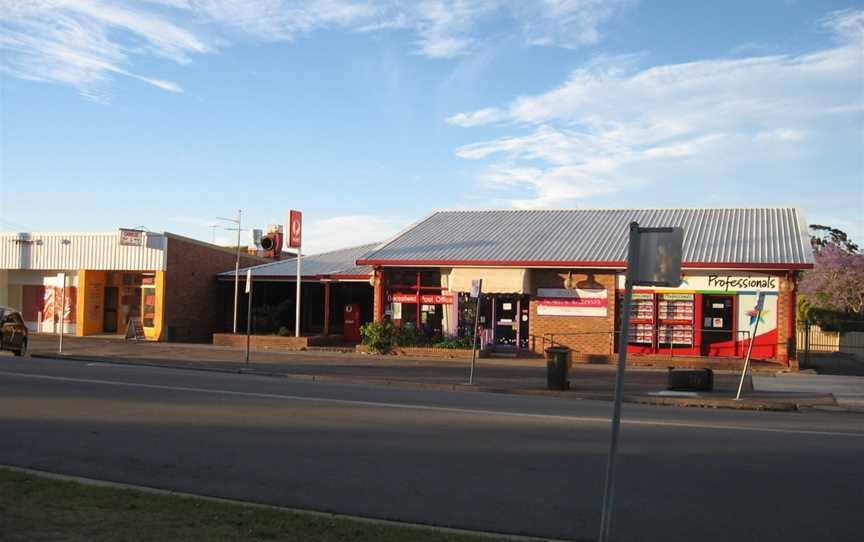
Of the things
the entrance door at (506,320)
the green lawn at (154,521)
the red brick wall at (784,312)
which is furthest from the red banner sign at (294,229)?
the green lawn at (154,521)

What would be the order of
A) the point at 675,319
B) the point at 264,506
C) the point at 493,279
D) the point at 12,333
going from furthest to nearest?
1. the point at 493,279
2. the point at 675,319
3. the point at 12,333
4. the point at 264,506

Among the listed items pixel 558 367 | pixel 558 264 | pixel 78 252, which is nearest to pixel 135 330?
pixel 78 252

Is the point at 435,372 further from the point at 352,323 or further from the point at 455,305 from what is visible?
the point at 352,323

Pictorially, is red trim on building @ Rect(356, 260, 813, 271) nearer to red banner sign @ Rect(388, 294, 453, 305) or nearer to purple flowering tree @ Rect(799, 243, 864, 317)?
red banner sign @ Rect(388, 294, 453, 305)

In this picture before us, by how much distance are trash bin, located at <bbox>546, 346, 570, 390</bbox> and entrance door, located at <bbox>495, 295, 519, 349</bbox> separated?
9.77m

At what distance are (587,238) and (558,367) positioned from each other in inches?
453

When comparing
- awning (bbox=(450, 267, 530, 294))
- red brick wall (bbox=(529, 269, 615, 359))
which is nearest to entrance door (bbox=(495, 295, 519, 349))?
red brick wall (bbox=(529, 269, 615, 359))

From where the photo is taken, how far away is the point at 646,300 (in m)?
27.5

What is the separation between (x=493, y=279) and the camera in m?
28.2

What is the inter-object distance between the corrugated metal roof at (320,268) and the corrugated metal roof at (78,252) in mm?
4022

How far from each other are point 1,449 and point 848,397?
1681 cm

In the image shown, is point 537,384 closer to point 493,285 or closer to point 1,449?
point 493,285

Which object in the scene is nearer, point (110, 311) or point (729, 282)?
point (729, 282)

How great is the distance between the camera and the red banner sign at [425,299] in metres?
29.9
